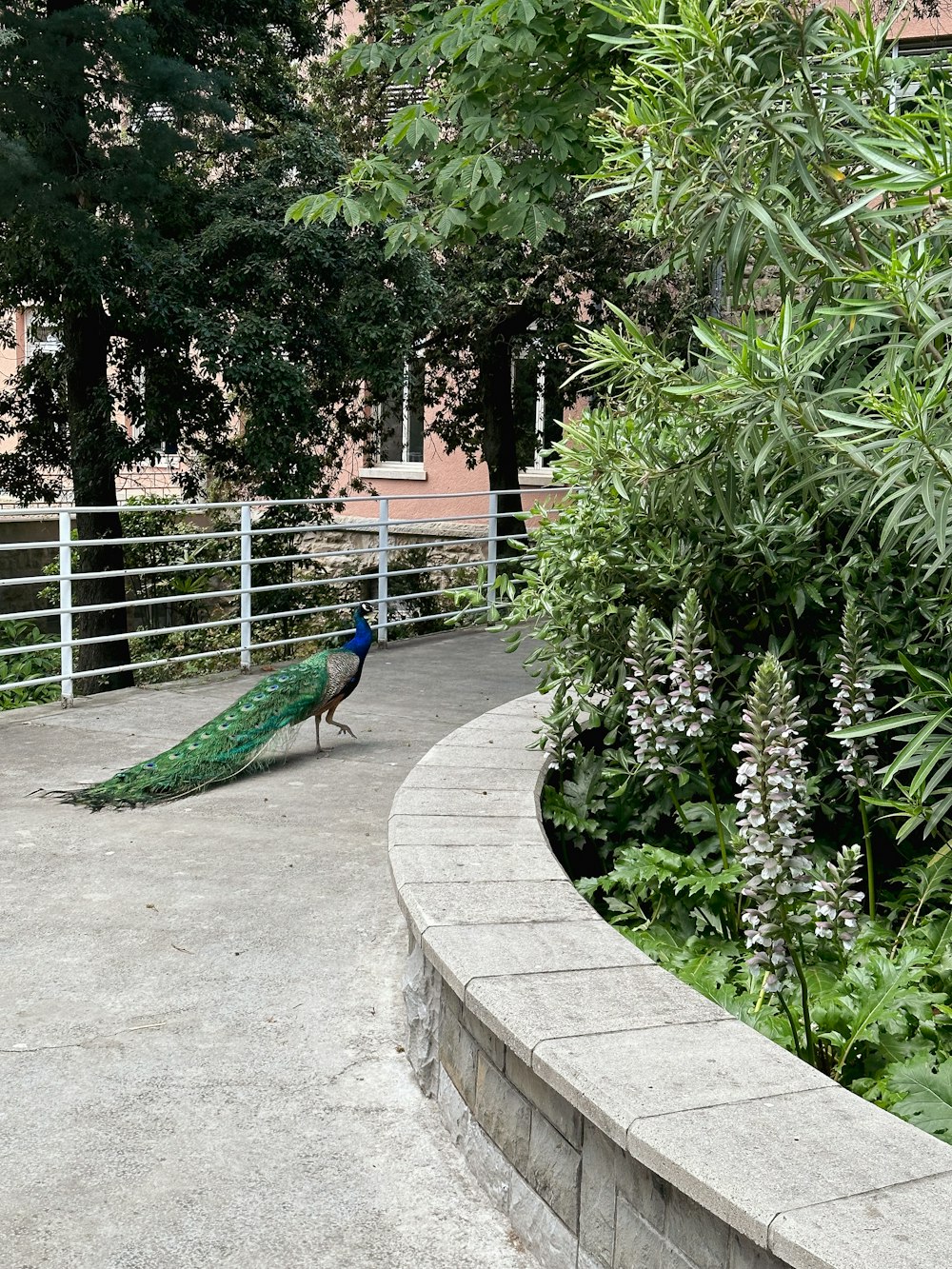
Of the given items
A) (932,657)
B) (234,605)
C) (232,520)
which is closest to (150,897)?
(932,657)

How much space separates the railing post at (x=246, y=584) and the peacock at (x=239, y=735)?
8.16 feet

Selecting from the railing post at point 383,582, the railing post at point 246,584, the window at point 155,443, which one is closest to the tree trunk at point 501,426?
the window at point 155,443

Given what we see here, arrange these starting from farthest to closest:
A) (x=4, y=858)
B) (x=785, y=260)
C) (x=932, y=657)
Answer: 1. (x=4, y=858)
2. (x=932, y=657)
3. (x=785, y=260)

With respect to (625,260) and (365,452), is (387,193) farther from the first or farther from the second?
(365,452)

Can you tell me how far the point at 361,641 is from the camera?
8.40 meters

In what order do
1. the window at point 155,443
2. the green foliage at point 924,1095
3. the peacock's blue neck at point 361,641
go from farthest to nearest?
the window at point 155,443 < the peacock's blue neck at point 361,641 < the green foliage at point 924,1095

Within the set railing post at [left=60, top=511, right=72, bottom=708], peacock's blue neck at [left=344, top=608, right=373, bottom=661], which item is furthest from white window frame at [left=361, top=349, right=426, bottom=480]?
peacock's blue neck at [left=344, top=608, right=373, bottom=661]

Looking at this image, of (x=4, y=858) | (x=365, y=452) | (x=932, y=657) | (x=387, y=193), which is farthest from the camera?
(x=365, y=452)

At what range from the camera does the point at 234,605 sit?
801 inches

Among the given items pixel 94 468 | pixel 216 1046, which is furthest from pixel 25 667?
pixel 216 1046

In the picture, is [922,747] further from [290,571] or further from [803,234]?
[290,571]

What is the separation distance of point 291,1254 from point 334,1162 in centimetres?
41

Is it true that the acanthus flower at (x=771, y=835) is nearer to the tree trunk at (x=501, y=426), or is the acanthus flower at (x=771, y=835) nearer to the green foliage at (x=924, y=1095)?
the green foliage at (x=924, y=1095)

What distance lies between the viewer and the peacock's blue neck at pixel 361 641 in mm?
8242
